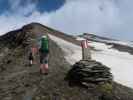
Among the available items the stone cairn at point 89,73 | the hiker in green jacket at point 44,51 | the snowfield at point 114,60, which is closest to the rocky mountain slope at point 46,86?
the stone cairn at point 89,73

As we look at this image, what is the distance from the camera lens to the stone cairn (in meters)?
29.5

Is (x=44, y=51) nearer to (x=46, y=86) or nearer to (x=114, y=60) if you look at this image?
(x=46, y=86)

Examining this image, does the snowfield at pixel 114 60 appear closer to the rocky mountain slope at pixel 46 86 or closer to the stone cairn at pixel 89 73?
the rocky mountain slope at pixel 46 86

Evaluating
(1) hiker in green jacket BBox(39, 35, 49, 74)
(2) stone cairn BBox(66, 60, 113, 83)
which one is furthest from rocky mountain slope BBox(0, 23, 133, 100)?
(1) hiker in green jacket BBox(39, 35, 49, 74)

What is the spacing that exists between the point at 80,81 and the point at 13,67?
11.4 meters

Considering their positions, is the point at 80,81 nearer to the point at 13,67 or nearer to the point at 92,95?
the point at 92,95

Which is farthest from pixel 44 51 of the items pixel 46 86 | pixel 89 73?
pixel 89 73

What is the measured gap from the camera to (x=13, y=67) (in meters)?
38.9

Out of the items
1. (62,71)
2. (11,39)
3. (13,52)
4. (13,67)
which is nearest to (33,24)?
(11,39)

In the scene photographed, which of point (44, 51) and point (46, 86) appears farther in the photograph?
point (44, 51)

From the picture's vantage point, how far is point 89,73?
1163 inches

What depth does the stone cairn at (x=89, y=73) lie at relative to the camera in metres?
29.5

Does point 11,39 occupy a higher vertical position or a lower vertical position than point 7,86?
higher

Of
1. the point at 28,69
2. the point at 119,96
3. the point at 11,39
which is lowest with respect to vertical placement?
the point at 119,96
